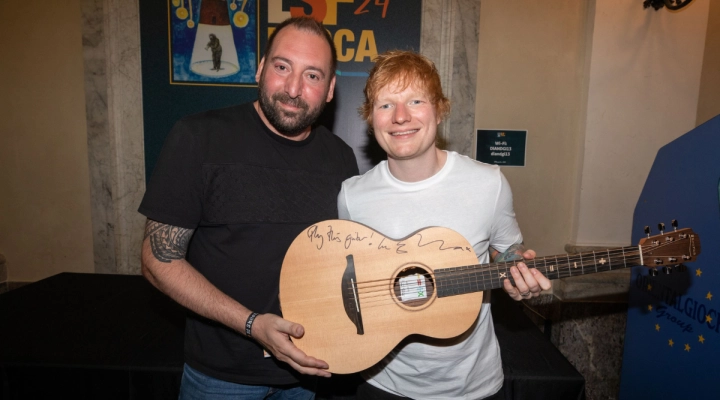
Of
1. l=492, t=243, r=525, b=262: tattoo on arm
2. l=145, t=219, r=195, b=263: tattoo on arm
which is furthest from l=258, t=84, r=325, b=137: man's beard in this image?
l=492, t=243, r=525, b=262: tattoo on arm

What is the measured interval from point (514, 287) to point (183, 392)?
156 centimetres

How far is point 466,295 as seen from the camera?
1.50m

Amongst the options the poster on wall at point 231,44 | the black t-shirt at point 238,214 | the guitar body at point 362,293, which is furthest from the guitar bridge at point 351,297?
the poster on wall at point 231,44

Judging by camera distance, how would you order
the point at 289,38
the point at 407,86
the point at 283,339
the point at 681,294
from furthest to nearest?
the point at 681,294 < the point at 289,38 < the point at 407,86 < the point at 283,339

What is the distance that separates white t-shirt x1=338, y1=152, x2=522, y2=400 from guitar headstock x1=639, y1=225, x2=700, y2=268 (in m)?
0.52

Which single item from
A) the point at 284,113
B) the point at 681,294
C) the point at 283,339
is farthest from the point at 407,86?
the point at 681,294

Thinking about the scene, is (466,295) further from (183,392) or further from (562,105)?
(562,105)

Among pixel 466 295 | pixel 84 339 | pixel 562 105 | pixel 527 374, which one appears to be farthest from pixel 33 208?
pixel 562 105

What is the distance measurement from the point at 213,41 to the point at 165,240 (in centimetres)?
247

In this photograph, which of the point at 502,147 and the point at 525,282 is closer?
the point at 525,282

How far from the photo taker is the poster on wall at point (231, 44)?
3.28 metres

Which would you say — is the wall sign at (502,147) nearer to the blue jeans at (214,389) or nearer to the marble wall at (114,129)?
the blue jeans at (214,389)

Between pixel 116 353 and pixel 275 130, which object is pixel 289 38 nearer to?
pixel 275 130

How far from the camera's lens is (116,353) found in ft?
7.00
